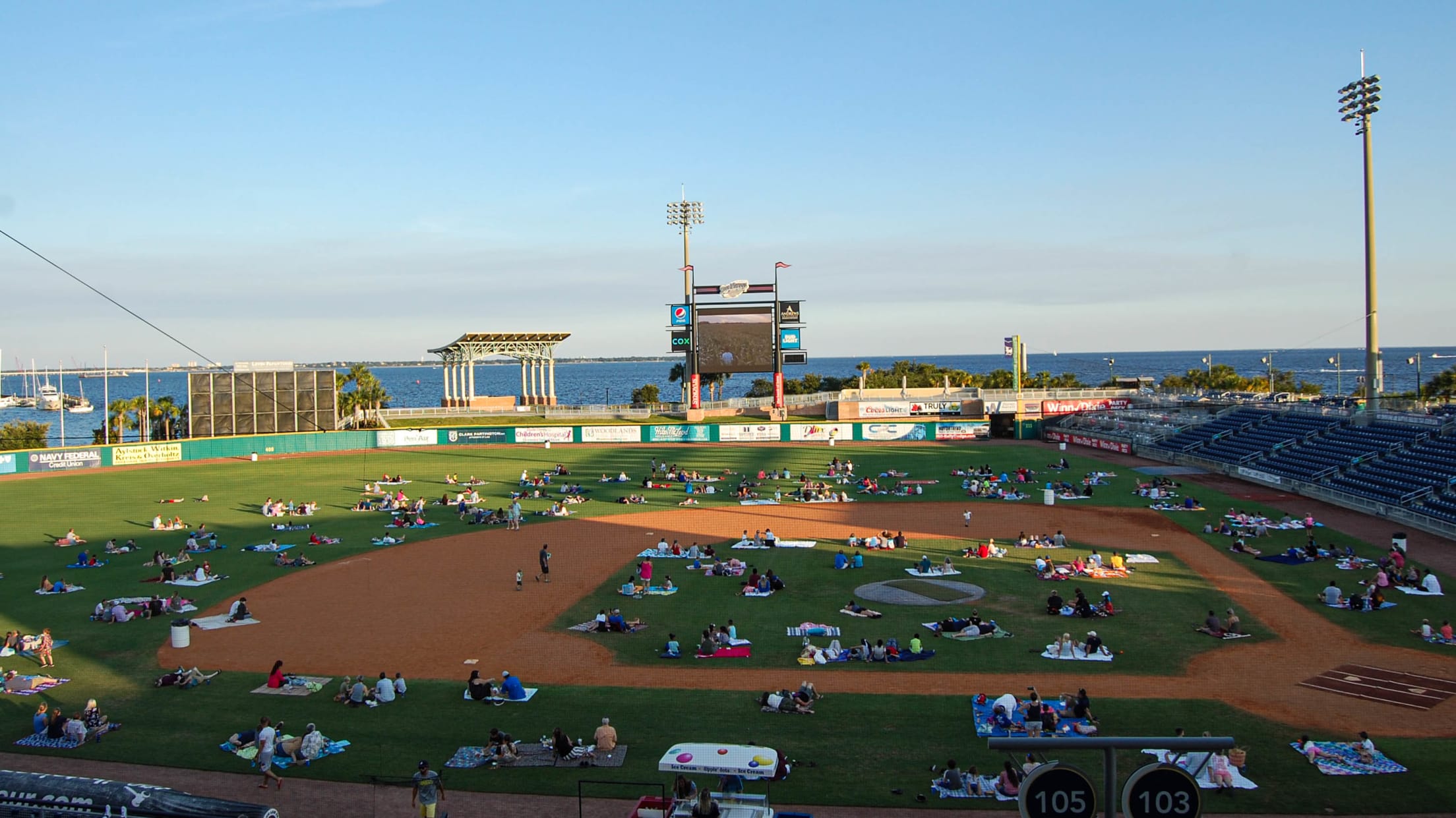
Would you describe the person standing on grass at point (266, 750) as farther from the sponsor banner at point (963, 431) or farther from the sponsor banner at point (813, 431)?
the sponsor banner at point (963, 431)

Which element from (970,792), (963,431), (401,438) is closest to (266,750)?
(970,792)

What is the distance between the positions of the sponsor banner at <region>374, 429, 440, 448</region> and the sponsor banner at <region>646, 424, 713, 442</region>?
18.8 meters

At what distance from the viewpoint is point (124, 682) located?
22.5 m

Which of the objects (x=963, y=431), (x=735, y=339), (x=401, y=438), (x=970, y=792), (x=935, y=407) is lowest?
(x=970, y=792)

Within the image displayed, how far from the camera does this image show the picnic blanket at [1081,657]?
76.2ft

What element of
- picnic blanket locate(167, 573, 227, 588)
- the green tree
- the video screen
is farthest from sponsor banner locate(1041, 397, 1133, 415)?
the green tree

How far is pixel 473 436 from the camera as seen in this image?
256ft

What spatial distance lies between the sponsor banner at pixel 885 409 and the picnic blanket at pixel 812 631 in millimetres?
62773

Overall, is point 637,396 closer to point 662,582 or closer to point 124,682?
point 662,582

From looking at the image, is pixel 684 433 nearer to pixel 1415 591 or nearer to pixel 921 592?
pixel 921 592

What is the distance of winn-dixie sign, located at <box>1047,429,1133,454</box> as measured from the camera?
6706cm

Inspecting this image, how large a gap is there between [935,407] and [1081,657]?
66277 millimetres

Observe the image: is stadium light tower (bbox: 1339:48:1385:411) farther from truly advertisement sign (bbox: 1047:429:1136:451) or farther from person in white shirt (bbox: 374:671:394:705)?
person in white shirt (bbox: 374:671:394:705)

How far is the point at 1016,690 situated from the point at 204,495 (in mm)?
48618
